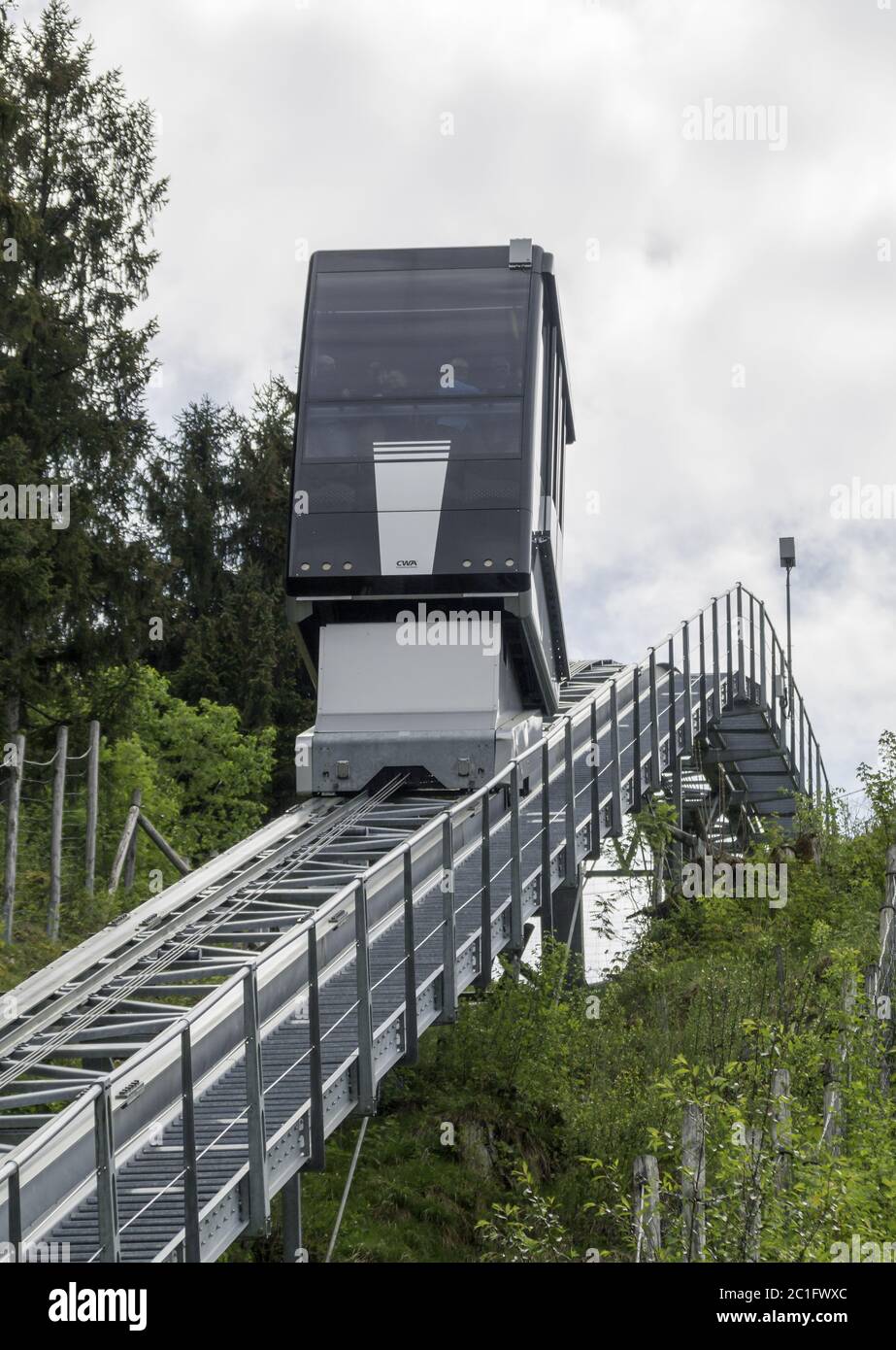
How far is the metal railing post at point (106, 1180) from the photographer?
800cm

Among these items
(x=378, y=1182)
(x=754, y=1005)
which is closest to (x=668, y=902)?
(x=754, y=1005)

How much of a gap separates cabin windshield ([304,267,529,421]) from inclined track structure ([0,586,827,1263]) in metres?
3.22

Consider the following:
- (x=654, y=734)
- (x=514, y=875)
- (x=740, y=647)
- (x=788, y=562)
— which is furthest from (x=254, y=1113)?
(x=788, y=562)

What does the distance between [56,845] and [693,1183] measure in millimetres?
13388

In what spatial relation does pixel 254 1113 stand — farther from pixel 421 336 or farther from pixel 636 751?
pixel 636 751

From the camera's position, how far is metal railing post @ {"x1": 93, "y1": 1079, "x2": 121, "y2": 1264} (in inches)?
315

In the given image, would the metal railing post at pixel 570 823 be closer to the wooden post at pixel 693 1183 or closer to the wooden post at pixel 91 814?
the wooden post at pixel 91 814

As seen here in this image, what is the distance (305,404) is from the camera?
58.9 ft

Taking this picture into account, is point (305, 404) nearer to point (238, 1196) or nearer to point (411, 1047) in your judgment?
point (411, 1047)

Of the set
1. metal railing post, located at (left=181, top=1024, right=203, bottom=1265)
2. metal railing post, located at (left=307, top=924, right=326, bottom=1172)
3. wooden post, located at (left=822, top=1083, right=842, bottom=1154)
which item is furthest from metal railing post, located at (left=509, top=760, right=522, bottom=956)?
metal railing post, located at (left=181, top=1024, right=203, bottom=1265)

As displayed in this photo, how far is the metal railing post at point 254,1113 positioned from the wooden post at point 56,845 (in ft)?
33.8
